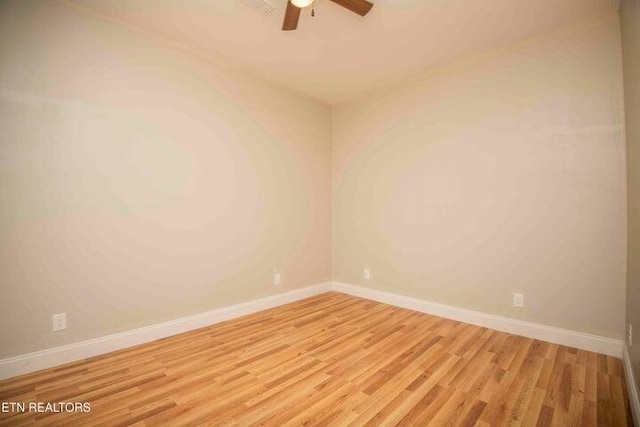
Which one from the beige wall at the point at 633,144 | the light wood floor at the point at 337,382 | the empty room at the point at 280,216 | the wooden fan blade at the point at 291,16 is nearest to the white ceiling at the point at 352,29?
the empty room at the point at 280,216

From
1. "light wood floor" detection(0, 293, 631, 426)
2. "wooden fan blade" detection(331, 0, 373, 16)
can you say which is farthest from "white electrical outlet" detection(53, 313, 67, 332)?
"wooden fan blade" detection(331, 0, 373, 16)

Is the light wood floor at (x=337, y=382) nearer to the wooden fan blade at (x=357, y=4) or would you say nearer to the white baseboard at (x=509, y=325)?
the white baseboard at (x=509, y=325)

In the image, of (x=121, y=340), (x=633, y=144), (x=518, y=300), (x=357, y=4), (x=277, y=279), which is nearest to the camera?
(x=633, y=144)

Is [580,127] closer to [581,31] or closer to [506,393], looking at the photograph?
[581,31]

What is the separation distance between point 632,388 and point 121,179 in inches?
147

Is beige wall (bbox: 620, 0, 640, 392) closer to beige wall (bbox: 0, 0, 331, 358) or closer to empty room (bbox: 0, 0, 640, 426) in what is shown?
empty room (bbox: 0, 0, 640, 426)

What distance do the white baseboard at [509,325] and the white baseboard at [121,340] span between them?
1.36 metres

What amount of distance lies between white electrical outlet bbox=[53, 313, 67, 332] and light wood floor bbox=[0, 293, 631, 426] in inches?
10.9

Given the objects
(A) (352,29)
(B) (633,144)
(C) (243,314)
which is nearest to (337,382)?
(C) (243,314)

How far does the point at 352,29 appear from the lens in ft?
8.15

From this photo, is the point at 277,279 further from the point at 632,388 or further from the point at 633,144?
the point at 633,144

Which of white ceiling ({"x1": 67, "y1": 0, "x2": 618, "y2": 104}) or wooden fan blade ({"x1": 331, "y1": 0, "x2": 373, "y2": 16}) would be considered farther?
white ceiling ({"x1": 67, "y1": 0, "x2": 618, "y2": 104})

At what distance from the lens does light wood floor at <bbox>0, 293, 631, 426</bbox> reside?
5.24ft

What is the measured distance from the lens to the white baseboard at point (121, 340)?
2.03m
